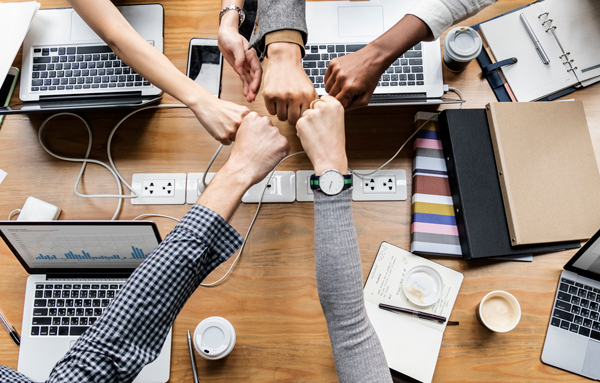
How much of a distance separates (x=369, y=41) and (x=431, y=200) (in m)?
0.46

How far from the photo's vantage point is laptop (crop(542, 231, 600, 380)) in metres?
0.90

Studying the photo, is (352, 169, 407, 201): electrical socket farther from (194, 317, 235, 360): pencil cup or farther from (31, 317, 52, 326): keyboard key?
(31, 317, 52, 326): keyboard key

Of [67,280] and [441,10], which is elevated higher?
[441,10]

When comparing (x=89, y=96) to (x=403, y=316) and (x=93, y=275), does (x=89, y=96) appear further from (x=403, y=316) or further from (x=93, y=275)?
(x=403, y=316)

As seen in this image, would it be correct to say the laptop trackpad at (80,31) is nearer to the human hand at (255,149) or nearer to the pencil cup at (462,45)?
the human hand at (255,149)

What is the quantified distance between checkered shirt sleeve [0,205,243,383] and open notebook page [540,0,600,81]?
3.48ft

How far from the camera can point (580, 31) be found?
3.40 ft

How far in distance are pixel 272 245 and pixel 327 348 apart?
292 mm

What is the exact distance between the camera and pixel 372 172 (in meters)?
1.02

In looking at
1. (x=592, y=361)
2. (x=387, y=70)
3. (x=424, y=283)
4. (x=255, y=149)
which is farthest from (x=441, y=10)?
(x=592, y=361)

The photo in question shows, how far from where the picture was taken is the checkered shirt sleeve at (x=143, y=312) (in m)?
0.64

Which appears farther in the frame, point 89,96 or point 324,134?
point 89,96

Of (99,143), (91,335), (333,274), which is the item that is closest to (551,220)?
(333,274)

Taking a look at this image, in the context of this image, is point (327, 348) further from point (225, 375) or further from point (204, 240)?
point (204, 240)
